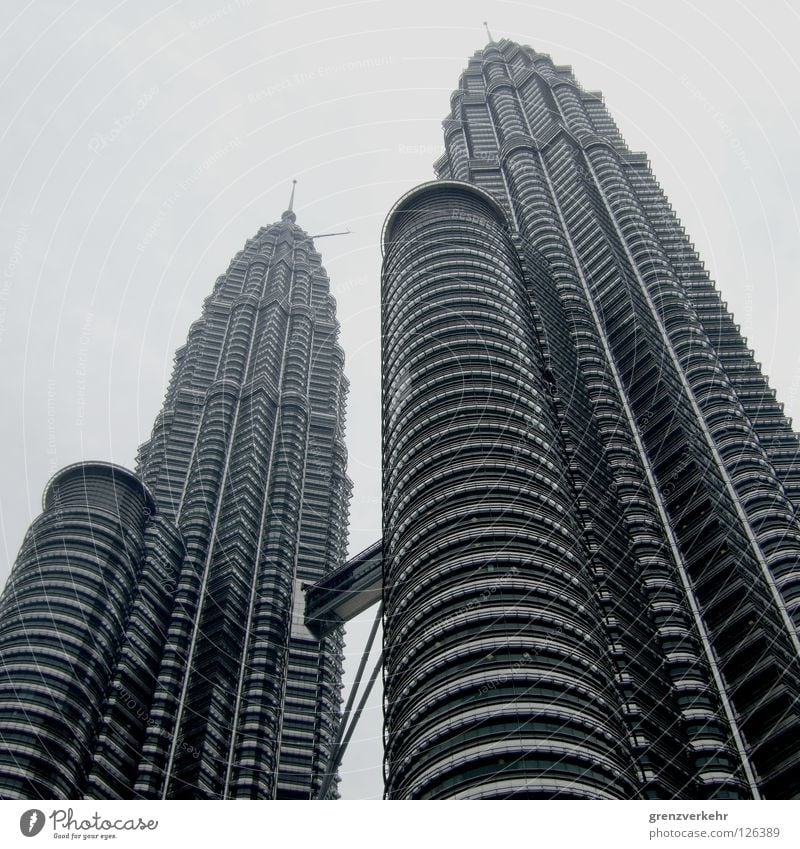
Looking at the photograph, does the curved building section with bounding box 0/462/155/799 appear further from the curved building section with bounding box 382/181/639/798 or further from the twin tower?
the curved building section with bounding box 382/181/639/798

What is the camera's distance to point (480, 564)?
72938 millimetres

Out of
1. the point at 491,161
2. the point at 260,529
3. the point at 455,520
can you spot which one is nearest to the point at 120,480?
the point at 260,529

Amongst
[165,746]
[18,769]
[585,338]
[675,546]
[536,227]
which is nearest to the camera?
[18,769]

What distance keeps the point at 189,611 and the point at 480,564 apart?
6491cm

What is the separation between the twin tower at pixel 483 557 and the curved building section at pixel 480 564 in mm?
247

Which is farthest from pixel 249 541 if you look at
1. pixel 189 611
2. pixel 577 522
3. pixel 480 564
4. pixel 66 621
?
pixel 480 564

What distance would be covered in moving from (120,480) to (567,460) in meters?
63.9

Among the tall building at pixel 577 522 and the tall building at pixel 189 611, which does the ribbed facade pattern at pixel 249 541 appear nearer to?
the tall building at pixel 189 611

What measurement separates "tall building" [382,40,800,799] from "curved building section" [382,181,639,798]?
223 mm

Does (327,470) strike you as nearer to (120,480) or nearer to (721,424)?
(120,480)

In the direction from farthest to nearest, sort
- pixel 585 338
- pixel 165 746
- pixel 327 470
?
pixel 327 470 → pixel 585 338 → pixel 165 746

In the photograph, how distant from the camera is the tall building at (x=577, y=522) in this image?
2516 inches

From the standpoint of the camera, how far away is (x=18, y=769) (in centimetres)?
8619

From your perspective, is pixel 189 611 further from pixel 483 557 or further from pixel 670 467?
pixel 670 467
